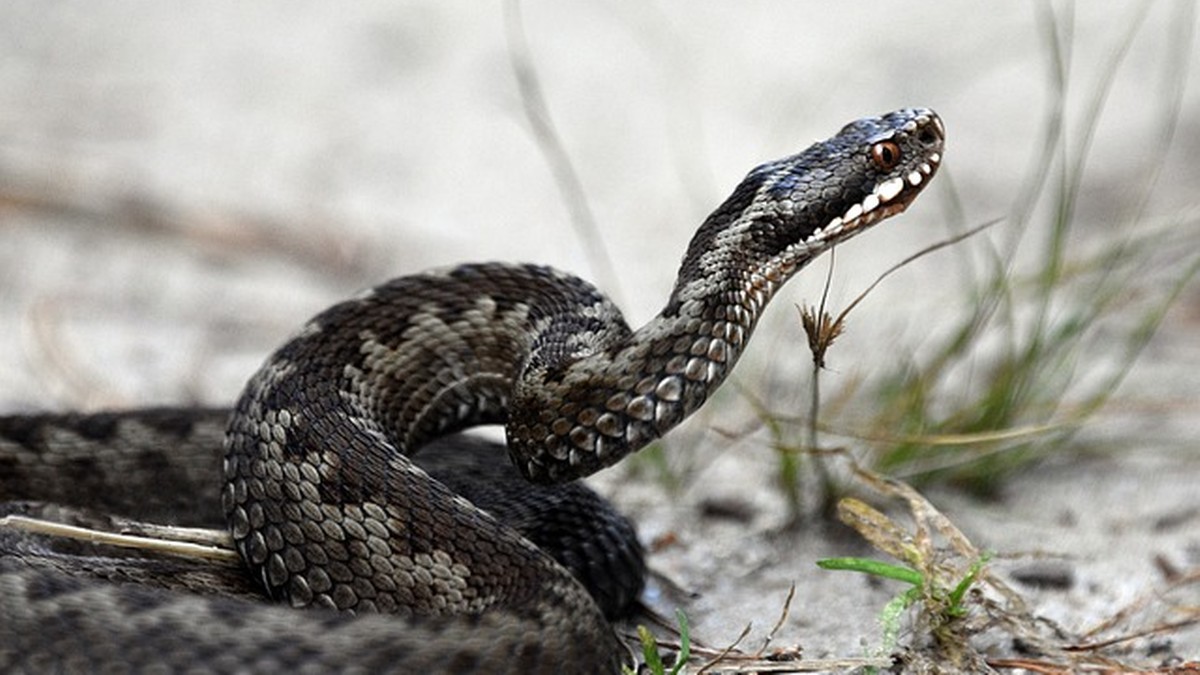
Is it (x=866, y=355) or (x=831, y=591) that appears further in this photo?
(x=866, y=355)

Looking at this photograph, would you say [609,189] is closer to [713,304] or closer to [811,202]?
[811,202]

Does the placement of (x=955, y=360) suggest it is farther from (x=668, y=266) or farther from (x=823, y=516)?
(x=668, y=266)

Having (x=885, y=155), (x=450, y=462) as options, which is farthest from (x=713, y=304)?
(x=450, y=462)

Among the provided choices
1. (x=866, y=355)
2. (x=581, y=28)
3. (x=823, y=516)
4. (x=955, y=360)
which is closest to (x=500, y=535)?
(x=823, y=516)

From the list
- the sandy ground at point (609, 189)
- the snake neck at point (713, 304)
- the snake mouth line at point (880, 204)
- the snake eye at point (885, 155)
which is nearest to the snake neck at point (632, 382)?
the snake neck at point (713, 304)

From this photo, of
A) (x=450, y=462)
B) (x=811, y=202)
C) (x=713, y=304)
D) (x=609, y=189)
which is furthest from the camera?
(x=609, y=189)

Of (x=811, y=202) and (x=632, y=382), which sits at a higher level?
(x=811, y=202)

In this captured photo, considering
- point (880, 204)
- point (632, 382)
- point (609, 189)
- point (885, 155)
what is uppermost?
point (609, 189)
